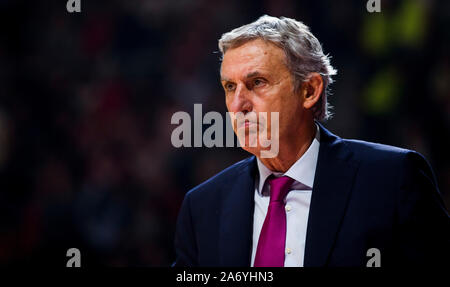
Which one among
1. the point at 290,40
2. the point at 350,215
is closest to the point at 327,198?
the point at 350,215

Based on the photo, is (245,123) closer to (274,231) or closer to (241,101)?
(241,101)

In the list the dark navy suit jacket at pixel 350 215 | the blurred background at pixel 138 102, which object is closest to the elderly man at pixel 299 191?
the dark navy suit jacket at pixel 350 215

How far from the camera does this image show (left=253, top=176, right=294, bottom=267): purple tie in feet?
4.99

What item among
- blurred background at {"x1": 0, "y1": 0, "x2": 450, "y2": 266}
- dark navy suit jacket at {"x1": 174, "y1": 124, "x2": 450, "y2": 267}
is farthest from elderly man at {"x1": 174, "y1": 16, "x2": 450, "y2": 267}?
blurred background at {"x1": 0, "y1": 0, "x2": 450, "y2": 266}

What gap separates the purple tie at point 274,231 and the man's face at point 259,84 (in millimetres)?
129

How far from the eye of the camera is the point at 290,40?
1.67m

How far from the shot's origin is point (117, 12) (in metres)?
4.29

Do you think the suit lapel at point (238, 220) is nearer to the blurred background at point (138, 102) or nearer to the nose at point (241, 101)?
the nose at point (241, 101)

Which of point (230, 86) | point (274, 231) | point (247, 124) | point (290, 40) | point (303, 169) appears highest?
point (290, 40)

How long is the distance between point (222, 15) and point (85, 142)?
4.30 ft

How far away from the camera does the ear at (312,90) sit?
175 centimetres

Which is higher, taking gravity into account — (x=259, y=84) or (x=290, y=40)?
(x=290, y=40)

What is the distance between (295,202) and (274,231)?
11 centimetres

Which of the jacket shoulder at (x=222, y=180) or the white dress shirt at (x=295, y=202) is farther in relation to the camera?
the jacket shoulder at (x=222, y=180)
